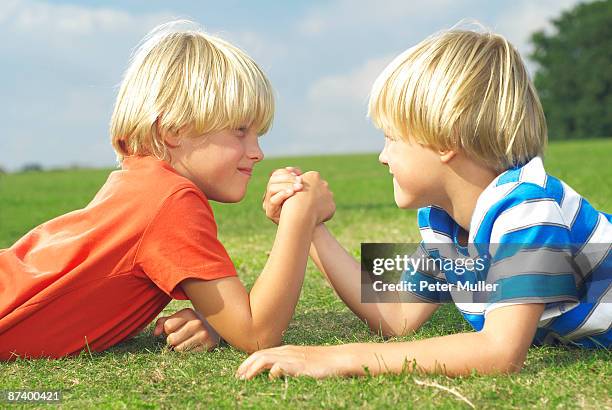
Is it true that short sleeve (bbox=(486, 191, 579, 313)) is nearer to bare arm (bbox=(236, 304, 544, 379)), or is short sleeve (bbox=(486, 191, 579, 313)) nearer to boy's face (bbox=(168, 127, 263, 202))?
bare arm (bbox=(236, 304, 544, 379))

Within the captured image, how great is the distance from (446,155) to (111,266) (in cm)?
148

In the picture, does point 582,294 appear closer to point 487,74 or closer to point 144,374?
point 487,74

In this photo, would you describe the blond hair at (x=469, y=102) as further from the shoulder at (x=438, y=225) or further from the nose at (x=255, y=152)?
the nose at (x=255, y=152)

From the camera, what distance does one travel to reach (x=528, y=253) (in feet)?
9.48

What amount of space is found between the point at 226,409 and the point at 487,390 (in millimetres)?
876

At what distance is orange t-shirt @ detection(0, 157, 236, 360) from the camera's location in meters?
3.37

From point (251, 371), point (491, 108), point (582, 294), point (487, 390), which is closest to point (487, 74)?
point (491, 108)

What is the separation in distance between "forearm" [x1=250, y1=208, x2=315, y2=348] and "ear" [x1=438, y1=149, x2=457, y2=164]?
0.69 meters

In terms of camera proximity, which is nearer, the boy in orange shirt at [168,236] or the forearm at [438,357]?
the forearm at [438,357]

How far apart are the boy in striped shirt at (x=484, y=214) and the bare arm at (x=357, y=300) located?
28cm

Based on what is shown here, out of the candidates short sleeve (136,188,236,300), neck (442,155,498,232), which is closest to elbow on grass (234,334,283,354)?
short sleeve (136,188,236,300)

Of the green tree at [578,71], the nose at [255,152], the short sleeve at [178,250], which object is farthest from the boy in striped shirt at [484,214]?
the green tree at [578,71]

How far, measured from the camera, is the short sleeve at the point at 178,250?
131 inches

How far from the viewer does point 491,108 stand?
3176 mm
